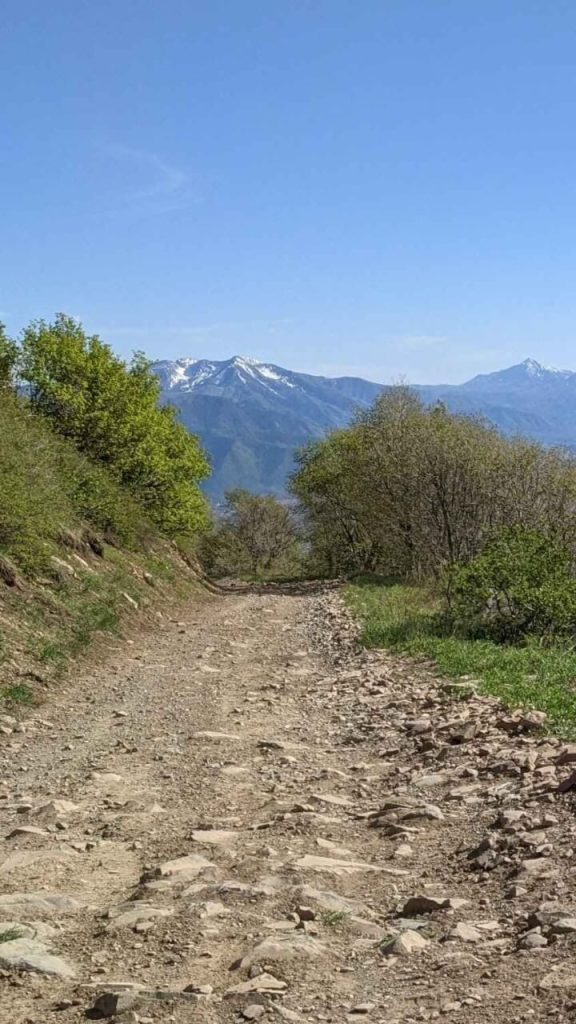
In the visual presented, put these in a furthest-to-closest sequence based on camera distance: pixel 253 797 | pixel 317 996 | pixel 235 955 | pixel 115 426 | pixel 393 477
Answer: pixel 393 477 < pixel 115 426 < pixel 253 797 < pixel 235 955 < pixel 317 996

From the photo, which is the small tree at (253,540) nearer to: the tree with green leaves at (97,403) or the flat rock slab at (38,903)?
the tree with green leaves at (97,403)

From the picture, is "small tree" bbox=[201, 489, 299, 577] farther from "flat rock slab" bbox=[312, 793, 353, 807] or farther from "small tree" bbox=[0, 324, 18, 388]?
"flat rock slab" bbox=[312, 793, 353, 807]

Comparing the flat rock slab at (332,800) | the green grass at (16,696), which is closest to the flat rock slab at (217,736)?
the flat rock slab at (332,800)

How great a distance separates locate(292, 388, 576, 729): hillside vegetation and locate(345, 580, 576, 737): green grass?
0.04 m

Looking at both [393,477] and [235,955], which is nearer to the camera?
[235,955]

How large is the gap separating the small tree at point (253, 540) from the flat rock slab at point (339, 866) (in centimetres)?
8251

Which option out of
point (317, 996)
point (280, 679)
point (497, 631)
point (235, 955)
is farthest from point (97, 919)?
point (497, 631)

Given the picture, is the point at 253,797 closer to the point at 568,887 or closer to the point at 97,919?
the point at 97,919

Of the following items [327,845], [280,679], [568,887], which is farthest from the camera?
[280,679]

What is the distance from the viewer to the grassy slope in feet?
50.4

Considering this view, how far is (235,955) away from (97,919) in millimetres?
1093

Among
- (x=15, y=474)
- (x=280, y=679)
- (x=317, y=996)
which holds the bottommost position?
(x=280, y=679)

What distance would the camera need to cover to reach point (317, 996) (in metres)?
4.57

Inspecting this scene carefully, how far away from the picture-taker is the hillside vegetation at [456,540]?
15875mm
